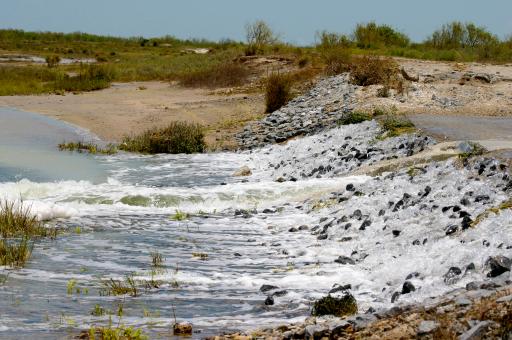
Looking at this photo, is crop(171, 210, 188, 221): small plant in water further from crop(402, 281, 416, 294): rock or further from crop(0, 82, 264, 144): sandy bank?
crop(0, 82, 264, 144): sandy bank

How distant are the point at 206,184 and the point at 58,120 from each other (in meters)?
11.7

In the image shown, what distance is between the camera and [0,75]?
37.2m

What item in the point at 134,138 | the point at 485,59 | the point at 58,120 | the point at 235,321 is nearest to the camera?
the point at 235,321

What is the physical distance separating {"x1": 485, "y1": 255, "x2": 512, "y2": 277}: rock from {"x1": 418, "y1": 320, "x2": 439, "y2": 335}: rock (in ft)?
4.63

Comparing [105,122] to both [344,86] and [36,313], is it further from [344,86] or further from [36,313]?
[36,313]

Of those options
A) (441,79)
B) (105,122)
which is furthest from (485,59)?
(105,122)

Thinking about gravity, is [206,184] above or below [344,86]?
below

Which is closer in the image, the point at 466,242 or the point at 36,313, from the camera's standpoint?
the point at 36,313

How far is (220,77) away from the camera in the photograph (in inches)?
1304

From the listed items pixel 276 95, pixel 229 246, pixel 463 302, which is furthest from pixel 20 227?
pixel 276 95

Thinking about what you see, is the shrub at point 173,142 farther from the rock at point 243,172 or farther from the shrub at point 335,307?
A: the shrub at point 335,307

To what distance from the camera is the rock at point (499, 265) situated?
5.78 m

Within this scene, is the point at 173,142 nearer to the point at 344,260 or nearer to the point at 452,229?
the point at 344,260

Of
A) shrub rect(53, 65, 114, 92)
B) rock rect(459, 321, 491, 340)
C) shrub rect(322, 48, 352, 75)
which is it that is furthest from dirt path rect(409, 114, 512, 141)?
shrub rect(53, 65, 114, 92)
